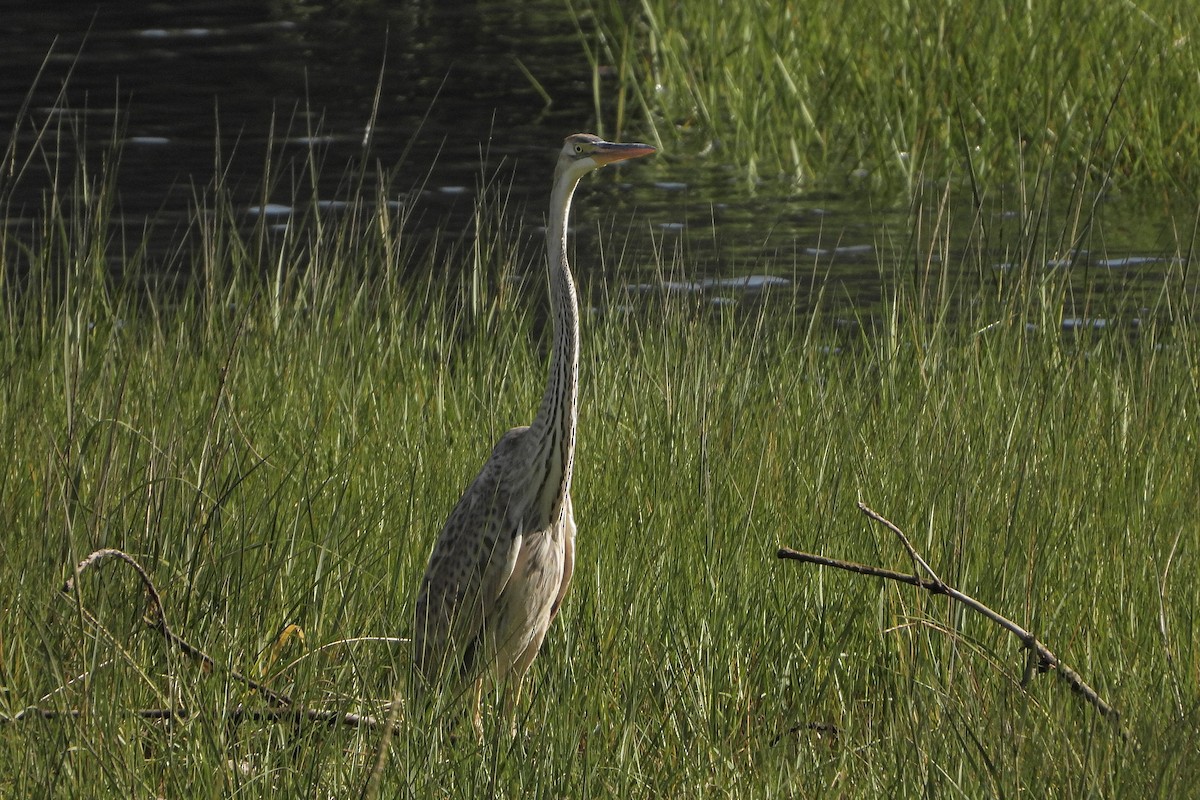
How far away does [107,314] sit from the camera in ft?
17.6

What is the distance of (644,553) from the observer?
166 inches

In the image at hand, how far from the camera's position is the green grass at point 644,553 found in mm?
3102

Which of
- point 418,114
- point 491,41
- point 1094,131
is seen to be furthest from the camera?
point 491,41

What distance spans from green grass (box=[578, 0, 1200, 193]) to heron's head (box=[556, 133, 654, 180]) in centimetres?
572

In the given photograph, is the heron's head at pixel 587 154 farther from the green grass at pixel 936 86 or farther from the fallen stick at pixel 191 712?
the green grass at pixel 936 86

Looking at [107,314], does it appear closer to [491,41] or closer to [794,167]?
[794,167]

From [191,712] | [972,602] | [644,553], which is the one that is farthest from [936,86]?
[191,712]

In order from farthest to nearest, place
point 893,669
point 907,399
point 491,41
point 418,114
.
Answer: point 491,41
point 418,114
point 907,399
point 893,669

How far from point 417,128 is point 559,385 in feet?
19.1

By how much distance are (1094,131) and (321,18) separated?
29.6 ft

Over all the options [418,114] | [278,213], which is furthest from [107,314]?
[418,114]

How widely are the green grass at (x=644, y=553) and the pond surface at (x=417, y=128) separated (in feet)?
7.91

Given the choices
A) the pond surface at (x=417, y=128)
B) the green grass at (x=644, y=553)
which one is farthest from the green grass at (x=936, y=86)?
the green grass at (x=644, y=553)

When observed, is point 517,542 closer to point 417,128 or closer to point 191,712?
point 191,712
